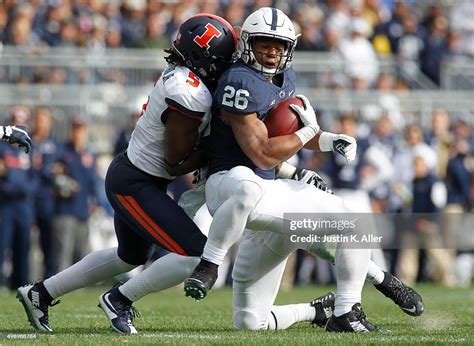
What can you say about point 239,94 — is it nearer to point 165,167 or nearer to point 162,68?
point 165,167

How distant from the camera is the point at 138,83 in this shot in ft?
44.2

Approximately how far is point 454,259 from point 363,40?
3560mm

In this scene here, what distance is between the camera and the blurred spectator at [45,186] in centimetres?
1126

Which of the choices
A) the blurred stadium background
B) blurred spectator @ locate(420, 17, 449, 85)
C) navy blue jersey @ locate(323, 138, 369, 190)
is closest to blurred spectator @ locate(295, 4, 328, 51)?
the blurred stadium background

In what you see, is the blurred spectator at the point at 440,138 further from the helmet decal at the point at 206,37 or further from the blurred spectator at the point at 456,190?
the helmet decal at the point at 206,37

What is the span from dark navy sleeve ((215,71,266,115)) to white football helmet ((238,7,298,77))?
0.17 meters


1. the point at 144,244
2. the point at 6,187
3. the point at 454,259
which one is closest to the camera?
the point at 144,244

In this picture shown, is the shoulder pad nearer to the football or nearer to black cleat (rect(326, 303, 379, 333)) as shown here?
the football

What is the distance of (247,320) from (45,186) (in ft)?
18.5

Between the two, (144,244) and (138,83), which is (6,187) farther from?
(144,244)

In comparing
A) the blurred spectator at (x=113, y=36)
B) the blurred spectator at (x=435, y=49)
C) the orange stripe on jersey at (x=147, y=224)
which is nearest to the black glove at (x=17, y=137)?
the orange stripe on jersey at (x=147, y=224)

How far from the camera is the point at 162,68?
13398mm

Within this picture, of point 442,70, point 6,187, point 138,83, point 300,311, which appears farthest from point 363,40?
point 300,311

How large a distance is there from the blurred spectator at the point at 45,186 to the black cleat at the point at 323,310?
5.38 meters
